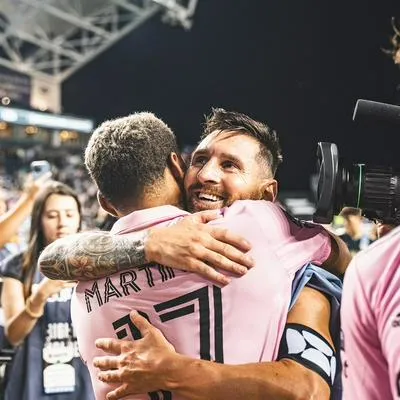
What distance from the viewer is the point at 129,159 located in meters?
1.39

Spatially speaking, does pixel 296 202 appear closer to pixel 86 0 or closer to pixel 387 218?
pixel 387 218

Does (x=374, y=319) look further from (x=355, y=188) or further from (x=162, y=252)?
(x=162, y=252)

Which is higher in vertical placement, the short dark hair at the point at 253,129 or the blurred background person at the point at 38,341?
the short dark hair at the point at 253,129

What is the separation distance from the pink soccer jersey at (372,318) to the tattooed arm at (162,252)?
14.1 inches

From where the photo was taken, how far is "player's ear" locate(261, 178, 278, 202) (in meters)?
1.55

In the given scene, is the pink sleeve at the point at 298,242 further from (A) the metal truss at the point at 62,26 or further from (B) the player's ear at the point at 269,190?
(A) the metal truss at the point at 62,26

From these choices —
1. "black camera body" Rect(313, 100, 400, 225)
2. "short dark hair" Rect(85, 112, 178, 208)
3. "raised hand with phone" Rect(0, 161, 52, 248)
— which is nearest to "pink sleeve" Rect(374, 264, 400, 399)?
"black camera body" Rect(313, 100, 400, 225)

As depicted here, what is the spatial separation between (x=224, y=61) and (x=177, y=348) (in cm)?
1820

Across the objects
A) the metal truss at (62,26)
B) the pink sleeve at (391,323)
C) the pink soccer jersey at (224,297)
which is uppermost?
the metal truss at (62,26)

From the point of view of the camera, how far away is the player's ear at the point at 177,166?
1458mm

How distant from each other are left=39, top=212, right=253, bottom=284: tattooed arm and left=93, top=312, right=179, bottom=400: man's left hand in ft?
0.44

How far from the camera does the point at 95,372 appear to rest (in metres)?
1.42

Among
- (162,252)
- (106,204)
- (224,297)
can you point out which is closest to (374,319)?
(224,297)

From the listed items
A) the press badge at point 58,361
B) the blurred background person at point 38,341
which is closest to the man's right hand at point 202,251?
the blurred background person at point 38,341
